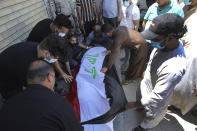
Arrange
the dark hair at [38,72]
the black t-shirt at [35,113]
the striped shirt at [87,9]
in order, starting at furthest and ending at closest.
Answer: the striped shirt at [87,9] < the dark hair at [38,72] < the black t-shirt at [35,113]

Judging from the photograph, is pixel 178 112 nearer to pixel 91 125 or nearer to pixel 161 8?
pixel 91 125

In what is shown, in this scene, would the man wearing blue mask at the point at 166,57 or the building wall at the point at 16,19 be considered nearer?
the man wearing blue mask at the point at 166,57

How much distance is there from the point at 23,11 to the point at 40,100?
2.59m

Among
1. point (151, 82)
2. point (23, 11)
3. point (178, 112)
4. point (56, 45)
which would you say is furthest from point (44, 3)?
point (178, 112)

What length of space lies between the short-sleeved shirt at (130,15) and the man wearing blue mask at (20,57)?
236cm

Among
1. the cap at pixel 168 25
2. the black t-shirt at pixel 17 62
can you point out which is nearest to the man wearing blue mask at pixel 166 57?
the cap at pixel 168 25

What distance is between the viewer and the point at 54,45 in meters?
1.55

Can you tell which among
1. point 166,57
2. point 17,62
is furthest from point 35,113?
point 166,57

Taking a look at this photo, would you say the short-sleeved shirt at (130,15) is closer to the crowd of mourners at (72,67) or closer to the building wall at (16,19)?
the crowd of mourners at (72,67)

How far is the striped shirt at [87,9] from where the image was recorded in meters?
3.51

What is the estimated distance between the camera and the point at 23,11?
2.77 metres

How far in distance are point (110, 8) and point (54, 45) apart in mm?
2520

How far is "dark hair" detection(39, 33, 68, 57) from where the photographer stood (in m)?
1.54

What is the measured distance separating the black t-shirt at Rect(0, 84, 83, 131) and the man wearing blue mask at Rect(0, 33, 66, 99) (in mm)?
653
